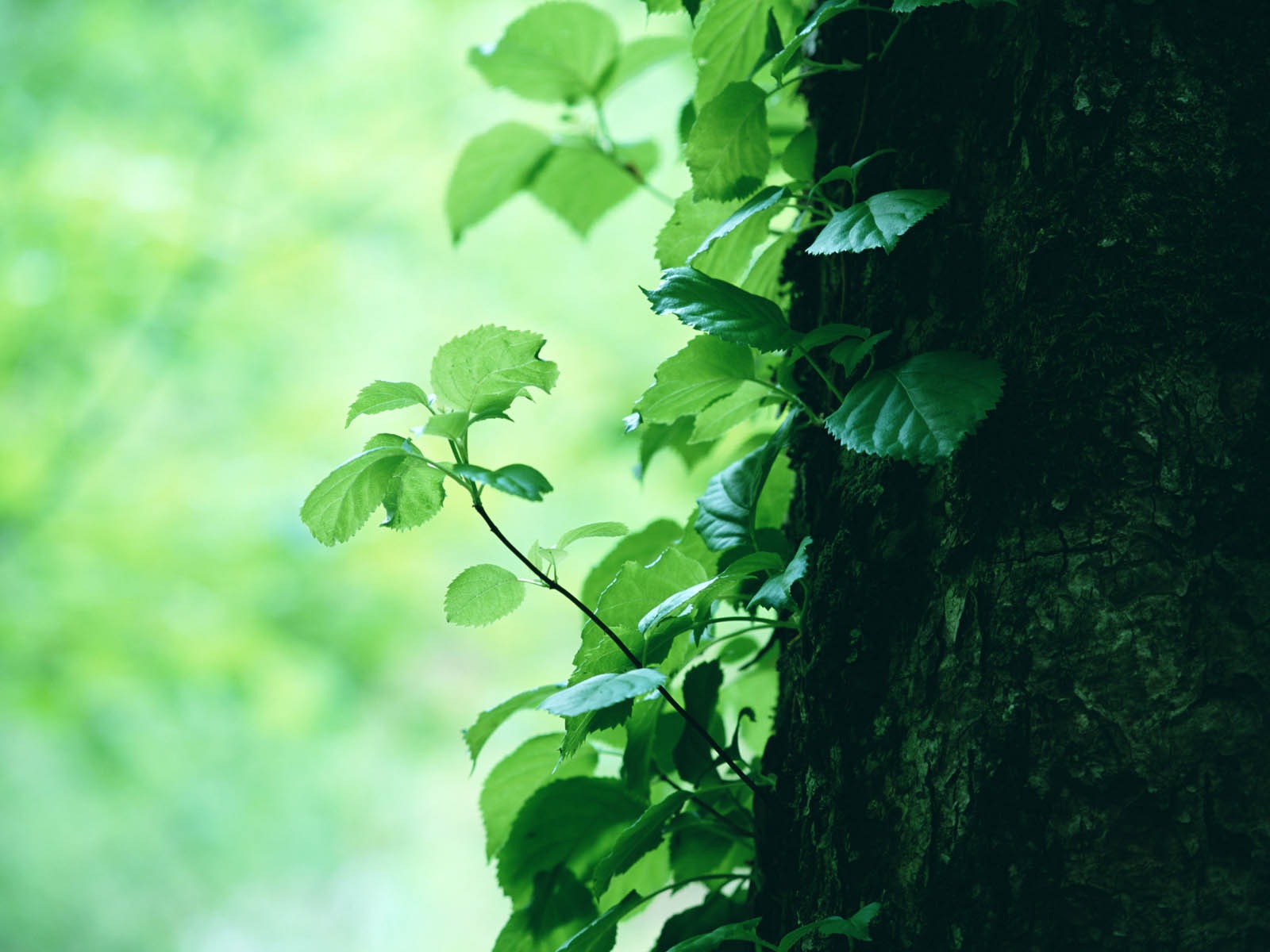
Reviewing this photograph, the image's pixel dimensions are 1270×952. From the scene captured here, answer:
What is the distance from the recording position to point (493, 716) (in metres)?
0.65

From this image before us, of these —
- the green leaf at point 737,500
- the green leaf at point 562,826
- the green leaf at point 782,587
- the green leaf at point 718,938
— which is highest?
the green leaf at point 737,500

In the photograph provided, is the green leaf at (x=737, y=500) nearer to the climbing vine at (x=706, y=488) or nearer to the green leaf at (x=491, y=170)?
the climbing vine at (x=706, y=488)

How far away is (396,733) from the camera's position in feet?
13.1

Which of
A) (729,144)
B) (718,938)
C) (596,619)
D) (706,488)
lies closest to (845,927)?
(718,938)

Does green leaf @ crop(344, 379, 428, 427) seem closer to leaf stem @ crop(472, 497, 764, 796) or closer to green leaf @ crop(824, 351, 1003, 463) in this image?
leaf stem @ crop(472, 497, 764, 796)

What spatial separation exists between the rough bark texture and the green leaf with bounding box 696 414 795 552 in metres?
0.08

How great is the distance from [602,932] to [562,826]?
0.10m

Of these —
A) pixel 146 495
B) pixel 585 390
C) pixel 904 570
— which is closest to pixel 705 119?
pixel 904 570

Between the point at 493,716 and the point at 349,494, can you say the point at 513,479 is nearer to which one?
the point at 349,494

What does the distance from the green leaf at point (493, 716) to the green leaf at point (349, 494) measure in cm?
19

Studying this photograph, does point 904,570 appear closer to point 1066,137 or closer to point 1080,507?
point 1080,507

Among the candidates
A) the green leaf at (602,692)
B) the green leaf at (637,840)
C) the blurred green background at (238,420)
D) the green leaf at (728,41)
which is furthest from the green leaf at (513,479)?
the blurred green background at (238,420)

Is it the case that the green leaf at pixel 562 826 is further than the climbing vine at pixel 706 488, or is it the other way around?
the green leaf at pixel 562 826

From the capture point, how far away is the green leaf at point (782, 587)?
0.50 m
